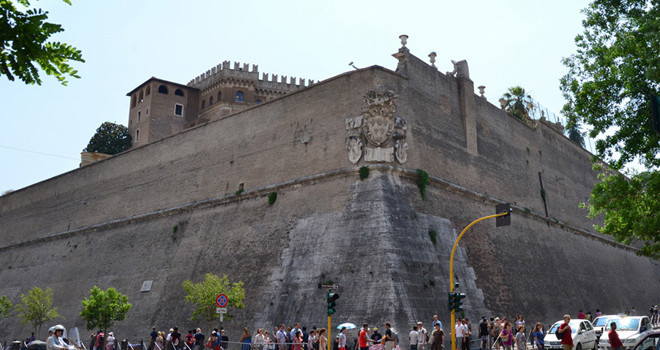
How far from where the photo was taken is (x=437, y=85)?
27328 mm

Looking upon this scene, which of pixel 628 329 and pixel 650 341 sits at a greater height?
pixel 628 329

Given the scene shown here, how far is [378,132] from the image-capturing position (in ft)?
76.2

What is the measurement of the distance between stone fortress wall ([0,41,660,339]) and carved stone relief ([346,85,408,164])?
0.07 m

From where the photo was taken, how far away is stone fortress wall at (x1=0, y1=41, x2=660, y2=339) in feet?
70.3

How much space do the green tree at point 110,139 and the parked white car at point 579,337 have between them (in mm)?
44333

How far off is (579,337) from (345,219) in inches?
346

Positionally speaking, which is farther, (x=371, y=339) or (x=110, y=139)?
(x=110, y=139)

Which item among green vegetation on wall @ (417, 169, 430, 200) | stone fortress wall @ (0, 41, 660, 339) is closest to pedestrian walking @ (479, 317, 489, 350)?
stone fortress wall @ (0, 41, 660, 339)

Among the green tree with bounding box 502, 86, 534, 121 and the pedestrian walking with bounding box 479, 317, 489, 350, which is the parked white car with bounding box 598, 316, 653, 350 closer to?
the pedestrian walking with bounding box 479, 317, 489, 350

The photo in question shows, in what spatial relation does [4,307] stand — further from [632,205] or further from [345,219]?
[632,205]

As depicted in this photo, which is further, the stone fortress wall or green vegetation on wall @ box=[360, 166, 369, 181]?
green vegetation on wall @ box=[360, 166, 369, 181]

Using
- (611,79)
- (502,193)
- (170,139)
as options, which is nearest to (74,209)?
(170,139)

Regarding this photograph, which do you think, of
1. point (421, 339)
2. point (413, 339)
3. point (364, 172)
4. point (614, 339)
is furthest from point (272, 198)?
point (614, 339)

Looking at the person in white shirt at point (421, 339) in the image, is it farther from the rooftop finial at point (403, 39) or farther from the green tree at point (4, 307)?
the green tree at point (4, 307)
